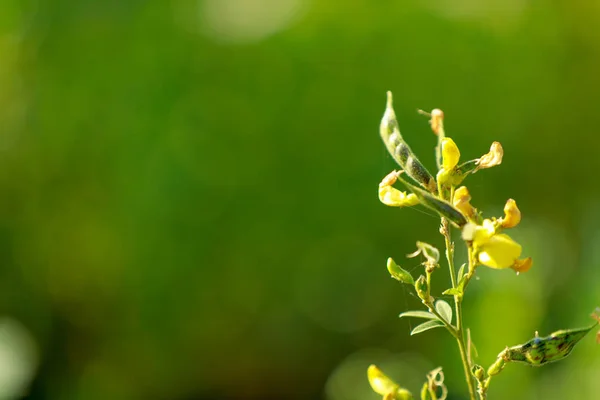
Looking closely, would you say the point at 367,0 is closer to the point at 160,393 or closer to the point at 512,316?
the point at 512,316

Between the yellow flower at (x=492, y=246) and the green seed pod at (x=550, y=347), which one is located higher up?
the yellow flower at (x=492, y=246)

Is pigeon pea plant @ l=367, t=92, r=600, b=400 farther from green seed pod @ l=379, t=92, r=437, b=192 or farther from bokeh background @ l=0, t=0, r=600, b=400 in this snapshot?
bokeh background @ l=0, t=0, r=600, b=400

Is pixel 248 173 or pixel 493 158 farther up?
pixel 493 158

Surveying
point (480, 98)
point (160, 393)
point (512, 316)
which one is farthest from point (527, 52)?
point (160, 393)

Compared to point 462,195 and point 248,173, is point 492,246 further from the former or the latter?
point 248,173

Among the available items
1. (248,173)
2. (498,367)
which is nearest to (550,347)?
(498,367)

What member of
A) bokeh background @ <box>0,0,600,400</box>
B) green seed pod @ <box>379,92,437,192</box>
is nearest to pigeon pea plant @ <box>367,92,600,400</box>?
green seed pod @ <box>379,92,437,192</box>

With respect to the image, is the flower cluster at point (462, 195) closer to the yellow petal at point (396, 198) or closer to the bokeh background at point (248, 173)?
the yellow petal at point (396, 198)

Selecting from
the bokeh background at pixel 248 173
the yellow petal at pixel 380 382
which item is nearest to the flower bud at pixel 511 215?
the yellow petal at pixel 380 382
